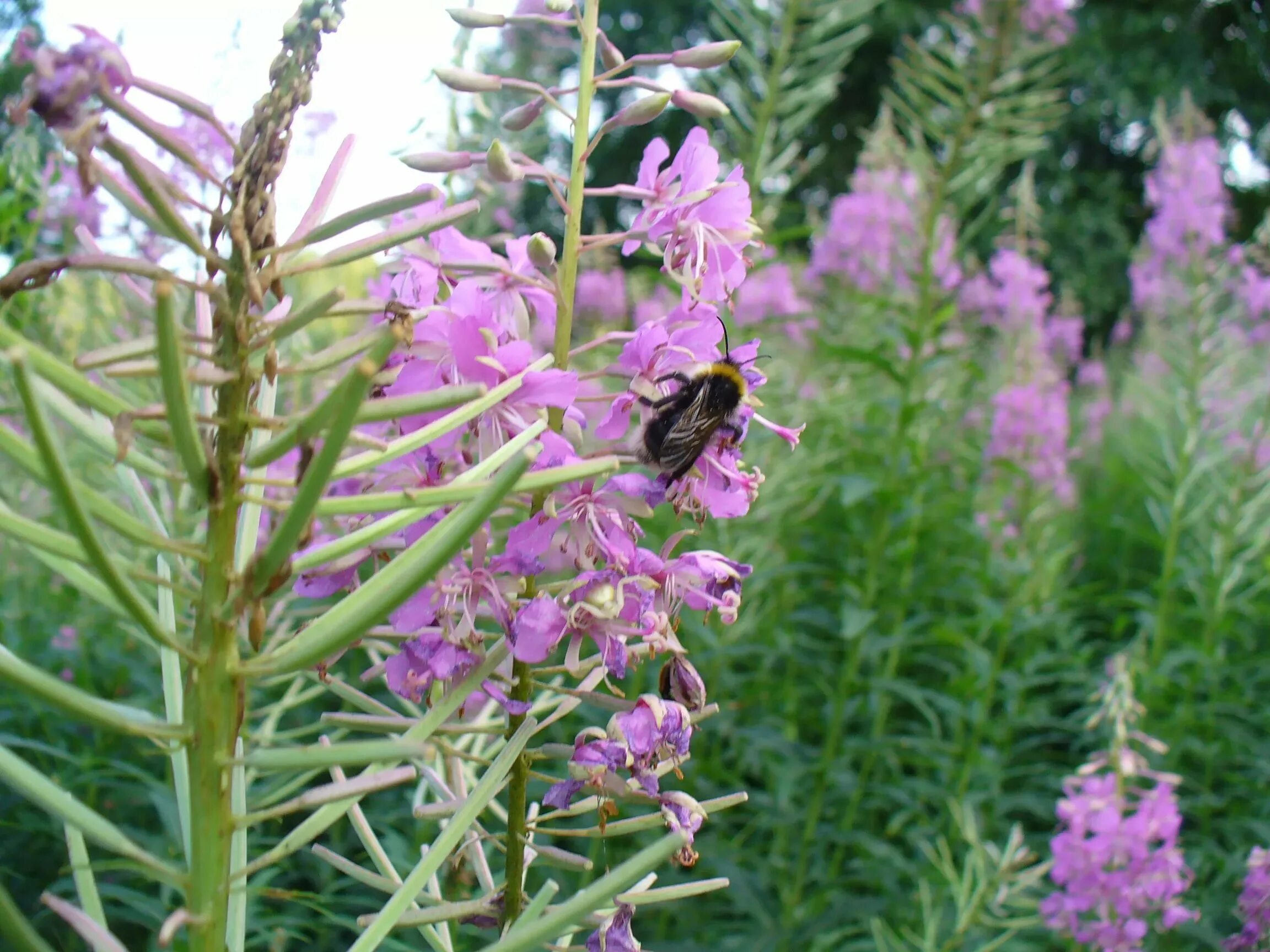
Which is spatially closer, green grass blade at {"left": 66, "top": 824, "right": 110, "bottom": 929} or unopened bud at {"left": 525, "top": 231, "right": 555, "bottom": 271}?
green grass blade at {"left": 66, "top": 824, "right": 110, "bottom": 929}

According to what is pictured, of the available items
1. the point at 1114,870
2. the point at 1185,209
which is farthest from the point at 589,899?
the point at 1185,209

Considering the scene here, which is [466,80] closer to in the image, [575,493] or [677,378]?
[677,378]

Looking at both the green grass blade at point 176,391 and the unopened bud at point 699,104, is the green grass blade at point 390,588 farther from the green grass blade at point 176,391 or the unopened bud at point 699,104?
the unopened bud at point 699,104

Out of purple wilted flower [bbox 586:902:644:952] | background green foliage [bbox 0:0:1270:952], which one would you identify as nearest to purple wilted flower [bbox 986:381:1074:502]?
background green foliage [bbox 0:0:1270:952]

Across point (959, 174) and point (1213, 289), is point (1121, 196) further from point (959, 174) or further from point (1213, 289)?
point (959, 174)

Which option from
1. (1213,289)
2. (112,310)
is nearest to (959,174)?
(1213,289)

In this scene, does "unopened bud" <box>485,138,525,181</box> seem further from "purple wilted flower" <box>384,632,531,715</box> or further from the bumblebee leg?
"purple wilted flower" <box>384,632,531,715</box>
